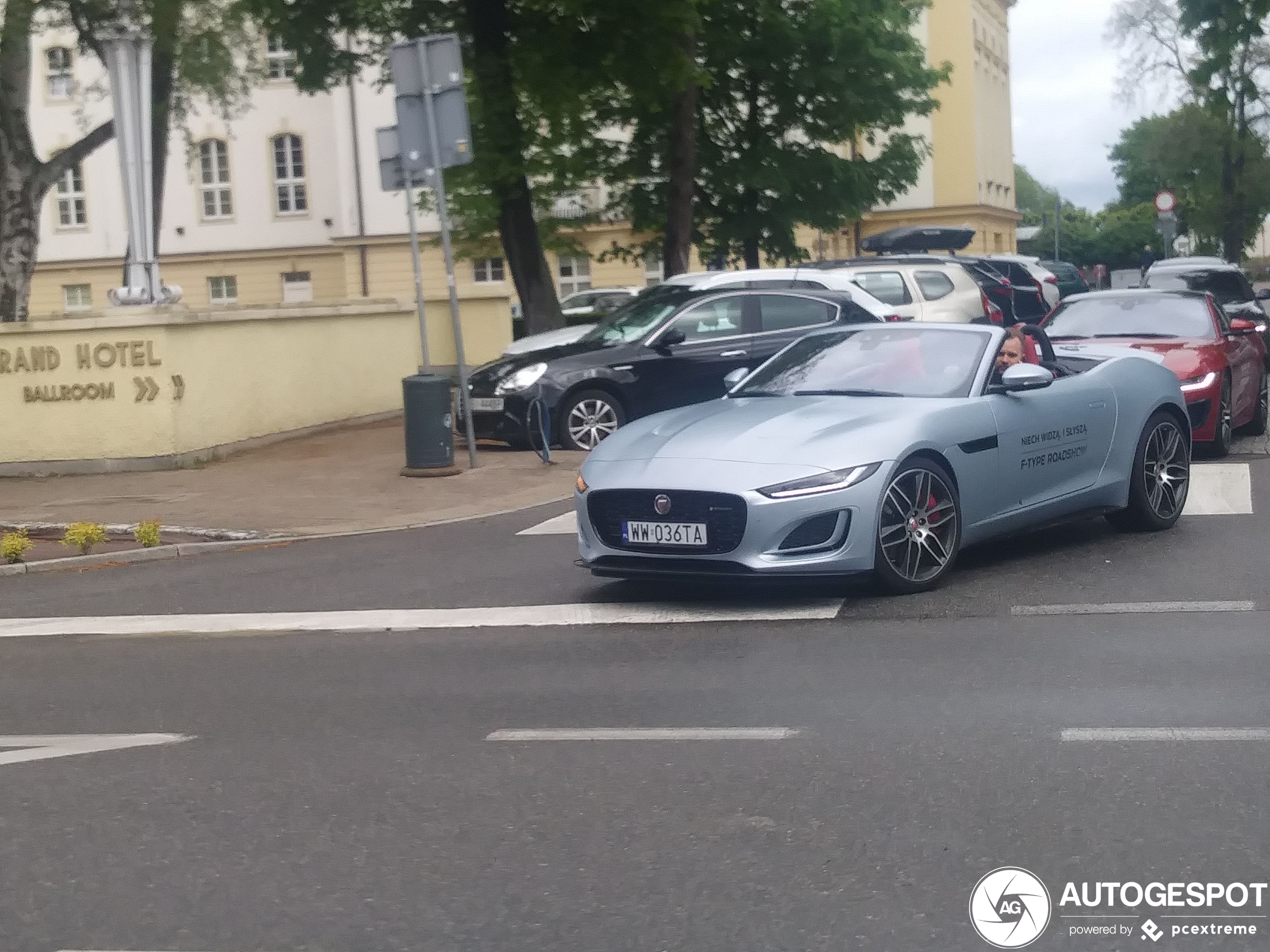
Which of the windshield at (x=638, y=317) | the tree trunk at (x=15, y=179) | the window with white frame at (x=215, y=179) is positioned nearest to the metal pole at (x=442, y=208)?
the windshield at (x=638, y=317)

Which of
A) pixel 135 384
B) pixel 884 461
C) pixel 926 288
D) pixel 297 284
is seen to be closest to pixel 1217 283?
pixel 926 288

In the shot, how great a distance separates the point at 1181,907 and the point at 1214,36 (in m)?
46.5

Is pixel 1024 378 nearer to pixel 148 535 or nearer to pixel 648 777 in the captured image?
pixel 648 777

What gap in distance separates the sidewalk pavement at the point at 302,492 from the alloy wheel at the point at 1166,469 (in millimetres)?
5074

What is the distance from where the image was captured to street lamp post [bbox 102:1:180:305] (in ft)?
63.6

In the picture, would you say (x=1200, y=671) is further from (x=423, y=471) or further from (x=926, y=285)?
(x=926, y=285)

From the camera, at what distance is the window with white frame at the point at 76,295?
2290 inches

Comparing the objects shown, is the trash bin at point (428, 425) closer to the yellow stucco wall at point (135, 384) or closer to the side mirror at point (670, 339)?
the side mirror at point (670, 339)

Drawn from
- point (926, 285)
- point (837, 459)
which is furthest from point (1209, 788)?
point (926, 285)

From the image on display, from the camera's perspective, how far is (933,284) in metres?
21.3

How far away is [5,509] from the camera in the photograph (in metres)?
15.0

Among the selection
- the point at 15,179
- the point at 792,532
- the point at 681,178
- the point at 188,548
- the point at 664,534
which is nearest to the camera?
the point at 792,532

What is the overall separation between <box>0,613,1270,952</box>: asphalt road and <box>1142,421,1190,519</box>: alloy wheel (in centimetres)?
259

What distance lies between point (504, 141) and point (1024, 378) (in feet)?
51.0
